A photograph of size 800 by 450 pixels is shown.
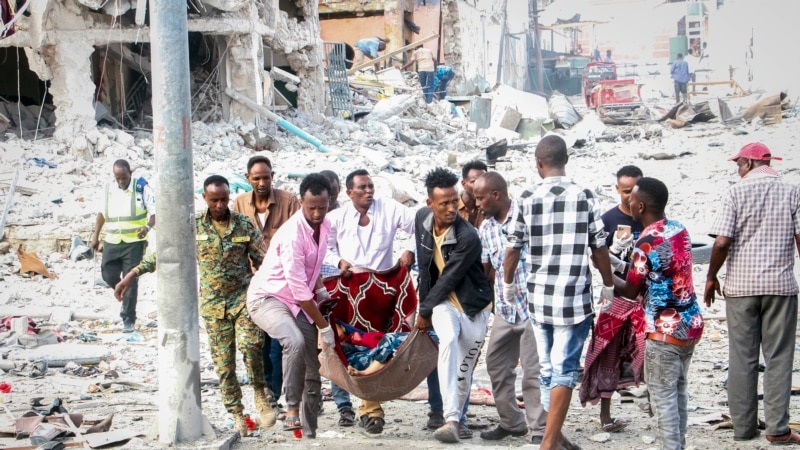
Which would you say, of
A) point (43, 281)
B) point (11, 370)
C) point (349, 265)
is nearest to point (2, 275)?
point (43, 281)

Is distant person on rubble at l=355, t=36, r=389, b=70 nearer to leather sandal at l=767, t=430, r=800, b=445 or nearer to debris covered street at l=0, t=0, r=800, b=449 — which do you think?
debris covered street at l=0, t=0, r=800, b=449

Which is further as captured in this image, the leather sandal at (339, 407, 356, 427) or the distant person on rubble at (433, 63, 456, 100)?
the distant person on rubble at (433, 63, 456, 100)

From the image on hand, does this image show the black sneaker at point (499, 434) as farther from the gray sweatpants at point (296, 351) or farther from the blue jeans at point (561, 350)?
the gray sweatpants at point (296, 351)

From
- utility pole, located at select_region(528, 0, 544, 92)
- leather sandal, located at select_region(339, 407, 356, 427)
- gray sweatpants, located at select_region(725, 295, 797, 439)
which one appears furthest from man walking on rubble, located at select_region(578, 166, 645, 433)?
utility pole, located at select_region(528, 0, 544, 92)

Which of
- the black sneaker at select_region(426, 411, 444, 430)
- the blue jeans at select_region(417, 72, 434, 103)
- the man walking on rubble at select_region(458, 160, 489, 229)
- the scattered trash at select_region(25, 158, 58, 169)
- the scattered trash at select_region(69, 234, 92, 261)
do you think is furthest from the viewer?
the blue jeans at select_region(417, 72, 434, 103)

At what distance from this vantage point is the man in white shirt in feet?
20.5

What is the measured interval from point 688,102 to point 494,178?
70.8ft

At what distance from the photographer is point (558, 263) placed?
16.3ft

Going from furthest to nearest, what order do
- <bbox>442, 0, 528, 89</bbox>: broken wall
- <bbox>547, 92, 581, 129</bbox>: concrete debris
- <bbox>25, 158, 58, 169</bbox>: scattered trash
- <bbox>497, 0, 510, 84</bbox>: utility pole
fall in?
1. <bbox>497, 0, 510, 84</bbox>: utility pole
2. <bbox>442, 0, 528, 89</bbox>: broken wall
3. <bbox>547, 92, 581, 129</bbox>: concrete debris
4. <bbox>25, 158, 58, 169</bbox>: scattered trash

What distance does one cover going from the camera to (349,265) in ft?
20.5

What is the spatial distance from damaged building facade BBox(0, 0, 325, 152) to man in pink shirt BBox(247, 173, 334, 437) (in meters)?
12.5

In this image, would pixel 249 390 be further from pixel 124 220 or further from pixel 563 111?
pixel 563 111

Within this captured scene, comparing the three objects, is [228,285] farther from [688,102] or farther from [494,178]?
[688,102]

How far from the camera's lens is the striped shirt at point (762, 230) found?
556 cm
